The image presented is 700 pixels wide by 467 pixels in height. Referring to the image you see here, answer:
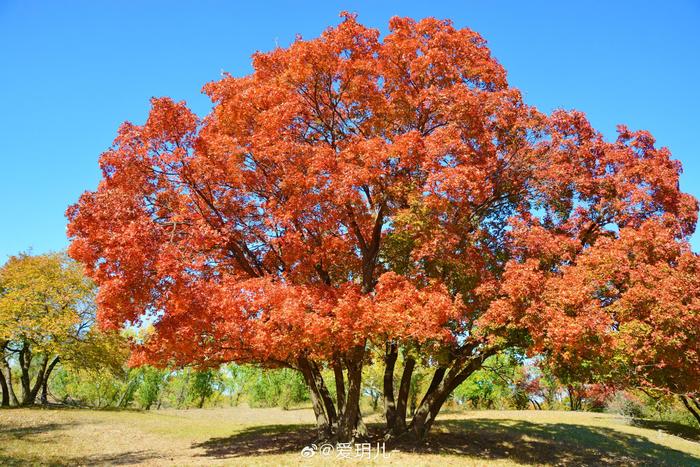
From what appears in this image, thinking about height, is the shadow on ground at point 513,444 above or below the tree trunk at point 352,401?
below

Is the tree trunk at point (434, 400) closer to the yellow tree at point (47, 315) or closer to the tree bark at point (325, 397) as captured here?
the tree bark at point (325, 397)

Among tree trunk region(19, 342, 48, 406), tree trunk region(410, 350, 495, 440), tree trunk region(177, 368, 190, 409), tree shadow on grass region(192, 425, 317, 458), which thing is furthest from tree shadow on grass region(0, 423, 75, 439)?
tree trunk region(177, 368, 190, 409)

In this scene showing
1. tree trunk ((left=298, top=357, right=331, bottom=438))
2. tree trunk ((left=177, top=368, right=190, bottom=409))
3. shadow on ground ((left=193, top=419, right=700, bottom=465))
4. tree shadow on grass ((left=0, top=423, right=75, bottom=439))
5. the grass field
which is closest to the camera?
the grass field

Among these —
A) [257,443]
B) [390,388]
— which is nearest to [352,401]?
[390,388]

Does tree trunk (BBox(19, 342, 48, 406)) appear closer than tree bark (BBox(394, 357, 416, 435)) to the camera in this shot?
No

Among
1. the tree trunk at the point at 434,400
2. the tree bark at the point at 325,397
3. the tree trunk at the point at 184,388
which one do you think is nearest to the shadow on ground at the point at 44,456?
the tree bark at the point at 325,397

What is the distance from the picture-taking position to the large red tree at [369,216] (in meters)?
12.1

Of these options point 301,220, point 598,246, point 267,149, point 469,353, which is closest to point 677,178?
point 598,246

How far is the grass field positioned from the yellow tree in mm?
4137

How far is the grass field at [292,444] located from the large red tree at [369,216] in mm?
2697

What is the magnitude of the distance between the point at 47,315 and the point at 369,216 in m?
23.0

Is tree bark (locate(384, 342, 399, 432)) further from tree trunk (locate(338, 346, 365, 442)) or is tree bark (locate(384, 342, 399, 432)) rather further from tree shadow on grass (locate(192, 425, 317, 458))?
tree shadow on grass (locate(192, 425, 317, 458))

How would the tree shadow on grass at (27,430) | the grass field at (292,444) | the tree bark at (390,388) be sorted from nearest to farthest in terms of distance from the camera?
the grass field at (292,444), the tree shadow on grass at (27,430), the tree bark at (390,388)

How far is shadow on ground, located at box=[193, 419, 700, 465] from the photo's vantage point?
49.1 feet
